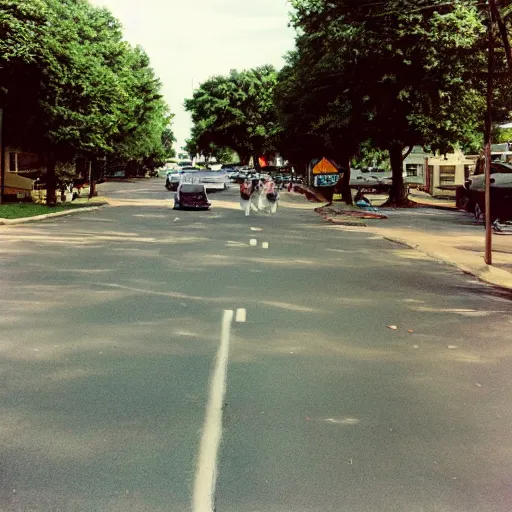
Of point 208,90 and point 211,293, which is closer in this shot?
point 211,293

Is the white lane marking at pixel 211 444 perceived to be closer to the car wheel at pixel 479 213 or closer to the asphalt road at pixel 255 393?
the asphalt road at pixel 255 393

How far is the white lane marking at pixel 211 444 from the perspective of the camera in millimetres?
4484

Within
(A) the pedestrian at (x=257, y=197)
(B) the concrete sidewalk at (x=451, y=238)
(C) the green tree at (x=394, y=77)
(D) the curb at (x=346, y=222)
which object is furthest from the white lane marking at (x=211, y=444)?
(A) the pedestrian at (x=257, y=197)

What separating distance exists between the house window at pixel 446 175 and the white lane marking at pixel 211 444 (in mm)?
52562

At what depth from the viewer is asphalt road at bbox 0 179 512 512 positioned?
467cm

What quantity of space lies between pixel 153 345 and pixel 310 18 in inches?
1128

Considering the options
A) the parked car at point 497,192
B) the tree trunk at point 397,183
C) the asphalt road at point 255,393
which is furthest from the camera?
the tree trunk at point 397,183

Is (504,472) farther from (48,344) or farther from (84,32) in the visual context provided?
(84,32)

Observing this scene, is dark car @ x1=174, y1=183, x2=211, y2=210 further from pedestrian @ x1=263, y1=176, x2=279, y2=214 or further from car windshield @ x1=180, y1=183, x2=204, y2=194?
pedestrian @ x1=263, y1=176, x2=279, y2=214

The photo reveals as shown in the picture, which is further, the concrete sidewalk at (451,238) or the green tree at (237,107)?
the green tree at (237,107)

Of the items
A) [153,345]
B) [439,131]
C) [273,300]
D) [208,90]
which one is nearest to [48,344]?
[153,345]

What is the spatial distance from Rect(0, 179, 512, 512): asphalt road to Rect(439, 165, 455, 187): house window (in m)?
45.1

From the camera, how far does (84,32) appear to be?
2037 inches

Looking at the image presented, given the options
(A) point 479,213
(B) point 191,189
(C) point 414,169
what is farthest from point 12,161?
(C) point 414,169
